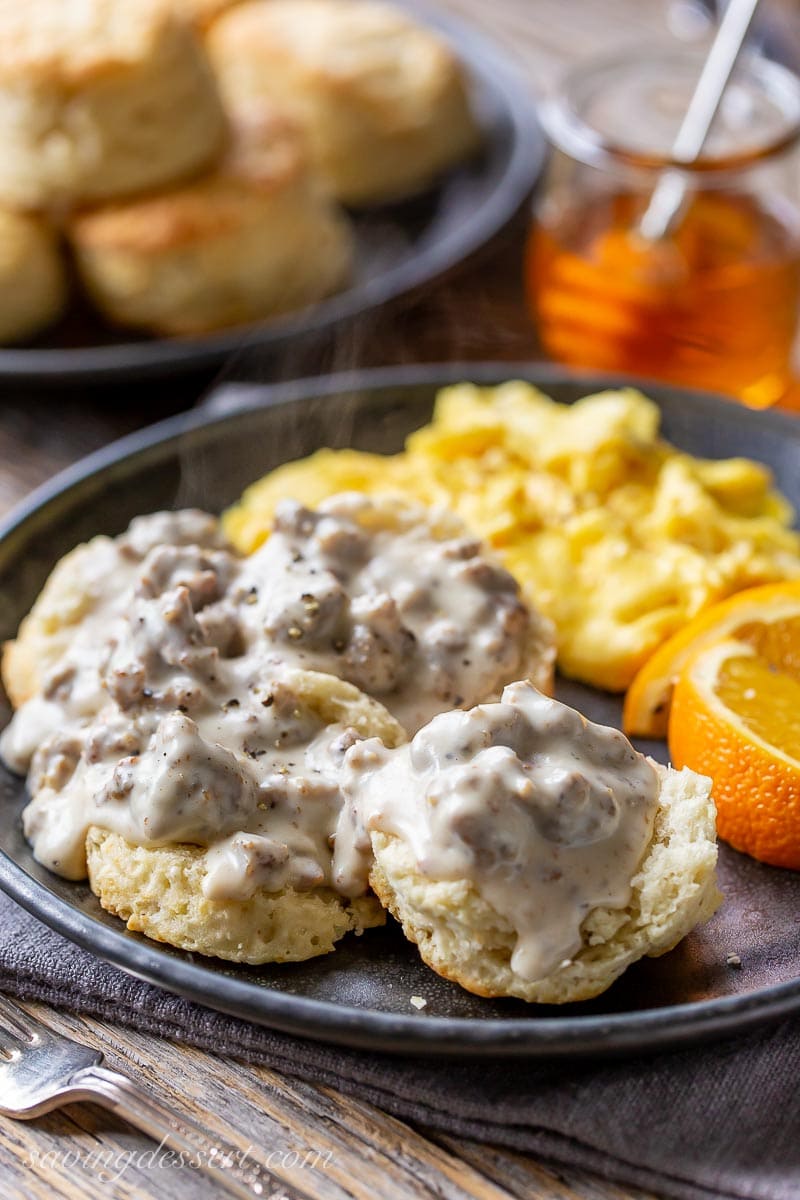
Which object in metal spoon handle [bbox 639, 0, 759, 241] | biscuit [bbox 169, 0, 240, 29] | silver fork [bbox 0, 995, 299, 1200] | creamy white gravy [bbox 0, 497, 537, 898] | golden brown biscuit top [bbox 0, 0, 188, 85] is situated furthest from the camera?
biscuit [bbox 169, 0, 240, 29]

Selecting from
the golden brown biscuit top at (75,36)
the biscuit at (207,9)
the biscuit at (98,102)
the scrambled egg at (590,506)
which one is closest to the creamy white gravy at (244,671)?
the scrambled egg at (590,506)

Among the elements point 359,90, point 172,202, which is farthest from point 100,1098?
point 359,90

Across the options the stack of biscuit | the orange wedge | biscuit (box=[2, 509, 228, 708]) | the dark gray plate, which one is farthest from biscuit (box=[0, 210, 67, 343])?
the orange wedge

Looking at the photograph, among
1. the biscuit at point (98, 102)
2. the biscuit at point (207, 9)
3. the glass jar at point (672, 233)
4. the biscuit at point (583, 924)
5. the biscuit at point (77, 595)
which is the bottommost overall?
the glass jar at point (672, 233)

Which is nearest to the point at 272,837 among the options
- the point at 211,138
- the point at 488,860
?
the point at 488,860

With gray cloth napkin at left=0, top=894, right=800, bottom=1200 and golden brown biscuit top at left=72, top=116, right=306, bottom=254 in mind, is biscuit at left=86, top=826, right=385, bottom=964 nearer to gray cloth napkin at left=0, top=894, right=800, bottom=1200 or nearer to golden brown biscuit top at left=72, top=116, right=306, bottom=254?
gray cloth napkin at left=0, top=894, right=800, bottom=1200

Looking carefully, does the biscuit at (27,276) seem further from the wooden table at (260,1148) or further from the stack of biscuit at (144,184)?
the wooden table at (260,1148)

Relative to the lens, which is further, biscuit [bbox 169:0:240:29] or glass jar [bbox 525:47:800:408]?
biscuit [bbox 169:0:240:29]
